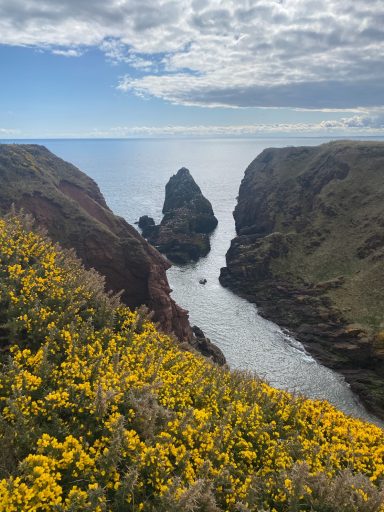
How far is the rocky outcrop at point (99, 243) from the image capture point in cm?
5931

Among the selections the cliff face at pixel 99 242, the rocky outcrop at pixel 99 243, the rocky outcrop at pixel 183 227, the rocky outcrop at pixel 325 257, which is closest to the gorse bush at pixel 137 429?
the rocky outcrop at pixel 99 243

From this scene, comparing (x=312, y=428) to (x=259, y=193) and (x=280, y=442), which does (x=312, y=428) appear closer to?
(x=280, y=442)

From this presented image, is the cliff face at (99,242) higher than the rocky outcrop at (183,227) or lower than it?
higher

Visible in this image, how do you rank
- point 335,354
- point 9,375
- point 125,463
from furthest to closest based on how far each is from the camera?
point 335,354
point 9,375
point 125,463

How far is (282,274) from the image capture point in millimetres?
103875

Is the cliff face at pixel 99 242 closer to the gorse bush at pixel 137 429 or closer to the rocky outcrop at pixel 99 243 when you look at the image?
the rocky outcrop at pixel 99 243

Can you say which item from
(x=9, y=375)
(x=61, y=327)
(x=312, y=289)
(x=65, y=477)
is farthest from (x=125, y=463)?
(x=312, y=289)

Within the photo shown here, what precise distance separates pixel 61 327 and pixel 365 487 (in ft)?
41.7

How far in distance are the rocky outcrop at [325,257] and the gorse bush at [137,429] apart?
49558 millimetres

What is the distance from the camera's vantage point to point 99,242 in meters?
63.8

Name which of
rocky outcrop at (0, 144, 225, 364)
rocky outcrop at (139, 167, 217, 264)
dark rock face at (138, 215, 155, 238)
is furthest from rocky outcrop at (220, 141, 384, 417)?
dark rock face at (138, 215, 155, 238)

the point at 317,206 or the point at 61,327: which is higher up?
the point at 61,327

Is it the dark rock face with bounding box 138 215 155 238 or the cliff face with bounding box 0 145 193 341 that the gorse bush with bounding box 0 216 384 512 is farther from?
the dark rock face with bounding box 138 215 155 238

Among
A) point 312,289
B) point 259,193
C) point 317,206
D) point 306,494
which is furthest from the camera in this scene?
point 259,193
